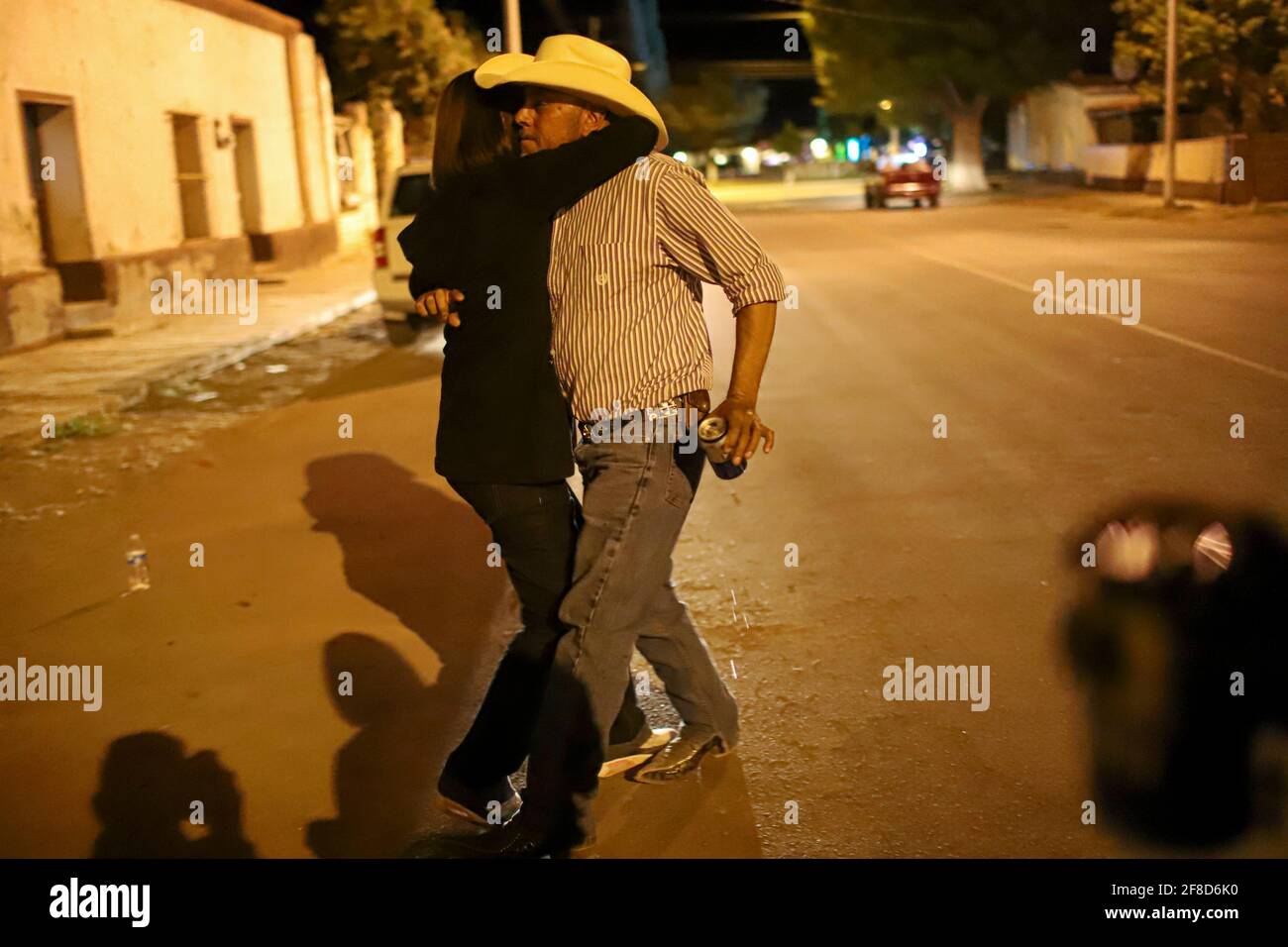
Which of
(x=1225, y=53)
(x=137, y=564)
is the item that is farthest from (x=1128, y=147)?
(x=137, y=564)

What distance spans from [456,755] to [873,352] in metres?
8.64

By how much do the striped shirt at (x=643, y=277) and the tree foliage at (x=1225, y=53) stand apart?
31491mm

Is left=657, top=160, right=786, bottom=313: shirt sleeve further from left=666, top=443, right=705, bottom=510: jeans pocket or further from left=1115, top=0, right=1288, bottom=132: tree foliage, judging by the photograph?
left=1115, top=0, right=1288, bottom=132: tree foliage

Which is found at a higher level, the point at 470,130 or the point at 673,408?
the point at 470,130

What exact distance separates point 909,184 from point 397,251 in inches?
1082

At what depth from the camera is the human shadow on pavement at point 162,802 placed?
138 inches

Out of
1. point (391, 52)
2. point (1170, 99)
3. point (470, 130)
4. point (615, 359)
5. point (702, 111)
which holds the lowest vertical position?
point (615, 359)

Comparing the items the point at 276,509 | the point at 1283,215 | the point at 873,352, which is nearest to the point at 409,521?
the point at 276,509

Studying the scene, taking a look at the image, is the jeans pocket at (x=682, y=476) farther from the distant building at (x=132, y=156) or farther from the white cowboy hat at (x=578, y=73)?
the distant building at (x=132, y=156)

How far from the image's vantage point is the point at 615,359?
10.1 ft

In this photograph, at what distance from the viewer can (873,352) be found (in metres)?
11.6

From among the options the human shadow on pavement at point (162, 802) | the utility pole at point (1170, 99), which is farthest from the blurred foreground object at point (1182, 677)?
A: the utility pole at point (1170, 99)

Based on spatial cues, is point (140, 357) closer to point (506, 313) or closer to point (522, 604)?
point (522, 604)
